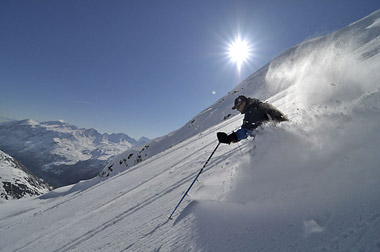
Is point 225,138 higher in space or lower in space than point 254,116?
lower

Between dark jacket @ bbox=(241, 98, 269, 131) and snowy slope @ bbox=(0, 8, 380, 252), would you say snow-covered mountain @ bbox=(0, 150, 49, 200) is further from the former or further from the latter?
dark jacket @ bbox=(241, 98, 269, 131)

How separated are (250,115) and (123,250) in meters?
3.96

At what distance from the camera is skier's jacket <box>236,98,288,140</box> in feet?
14.8

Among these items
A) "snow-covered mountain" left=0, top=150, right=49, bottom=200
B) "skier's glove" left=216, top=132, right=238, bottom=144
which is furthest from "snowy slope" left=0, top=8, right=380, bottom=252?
"snow-covered mountain" left=0, top=150, right=49, bottom=200

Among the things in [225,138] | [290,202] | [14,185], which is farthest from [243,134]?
[14,185]

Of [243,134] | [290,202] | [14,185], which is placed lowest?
[290,202]

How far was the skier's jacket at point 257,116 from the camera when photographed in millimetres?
4520

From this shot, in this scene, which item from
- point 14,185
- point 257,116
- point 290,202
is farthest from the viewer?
point 14,185

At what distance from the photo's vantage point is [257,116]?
4676mm

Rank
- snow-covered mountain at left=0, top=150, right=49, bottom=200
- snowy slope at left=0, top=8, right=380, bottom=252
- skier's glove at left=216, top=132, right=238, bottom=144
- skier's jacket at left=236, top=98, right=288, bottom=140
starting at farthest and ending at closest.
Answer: snow-covered mountain at left=0, top=150, right=49, bottom=200, skier's glove at left=216, top=132, right=238, bottom=144, skier's jacket at left=236, top=98, right=288, bottom=140, snowy slope at left=0, top=8, right=380, bottom=252

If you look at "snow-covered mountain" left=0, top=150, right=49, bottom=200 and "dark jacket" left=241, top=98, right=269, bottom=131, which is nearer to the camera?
"dark jacket" left=241, top=98, right=269, bottom=131

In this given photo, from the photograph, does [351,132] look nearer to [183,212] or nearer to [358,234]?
[358,234]

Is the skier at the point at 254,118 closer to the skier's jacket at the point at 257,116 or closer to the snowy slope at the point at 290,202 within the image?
the skier's jacket at the point at 257,116

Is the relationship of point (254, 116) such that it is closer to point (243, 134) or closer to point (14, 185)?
point (243, 134)
